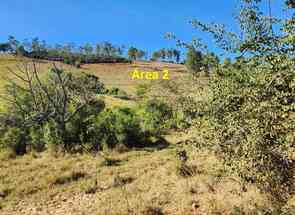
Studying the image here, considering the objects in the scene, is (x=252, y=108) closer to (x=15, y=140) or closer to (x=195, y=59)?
(x=195, y=59)

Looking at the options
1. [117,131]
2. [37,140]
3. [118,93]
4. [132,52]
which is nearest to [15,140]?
[37,140]

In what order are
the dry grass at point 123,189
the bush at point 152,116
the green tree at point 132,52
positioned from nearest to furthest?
1. the dry grass at point 123,189
2. the bush at point 152,116
3. the green tree at point 132,52

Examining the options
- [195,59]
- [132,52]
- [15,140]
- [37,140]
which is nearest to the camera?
[195,59]

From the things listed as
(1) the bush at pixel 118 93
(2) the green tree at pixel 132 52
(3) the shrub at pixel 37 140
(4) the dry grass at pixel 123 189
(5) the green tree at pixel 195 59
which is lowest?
(4) the dry grass at pixel 123 189

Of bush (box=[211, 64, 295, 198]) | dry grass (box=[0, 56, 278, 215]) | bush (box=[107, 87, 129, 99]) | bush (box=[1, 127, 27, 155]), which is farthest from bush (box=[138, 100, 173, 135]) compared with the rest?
bush (box=[107, 87, 129, 99])

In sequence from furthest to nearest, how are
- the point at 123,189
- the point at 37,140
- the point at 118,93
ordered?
1. the point at 118,93
2. the point at 37,140
3. the point at 123,189

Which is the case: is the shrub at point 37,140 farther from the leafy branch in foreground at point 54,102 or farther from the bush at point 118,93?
the bush at point 118,93

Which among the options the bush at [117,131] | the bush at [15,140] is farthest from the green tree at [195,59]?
the bush at [15,140]

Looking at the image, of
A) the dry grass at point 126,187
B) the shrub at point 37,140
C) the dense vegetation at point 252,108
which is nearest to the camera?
the dense vegetation at point 252,108

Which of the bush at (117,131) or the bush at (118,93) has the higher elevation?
the bush at (118,93)

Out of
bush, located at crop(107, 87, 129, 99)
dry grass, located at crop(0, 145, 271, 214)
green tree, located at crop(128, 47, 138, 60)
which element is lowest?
dry grass, located at crop(0, 145, 271, 214)

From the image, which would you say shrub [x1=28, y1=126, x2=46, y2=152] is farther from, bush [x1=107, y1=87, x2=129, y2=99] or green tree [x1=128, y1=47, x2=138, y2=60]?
green tree [x1=128, y1=47, x2=138, y2=60]

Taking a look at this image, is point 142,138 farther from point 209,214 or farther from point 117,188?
point 209,214

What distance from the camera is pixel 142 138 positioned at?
1961 cm
